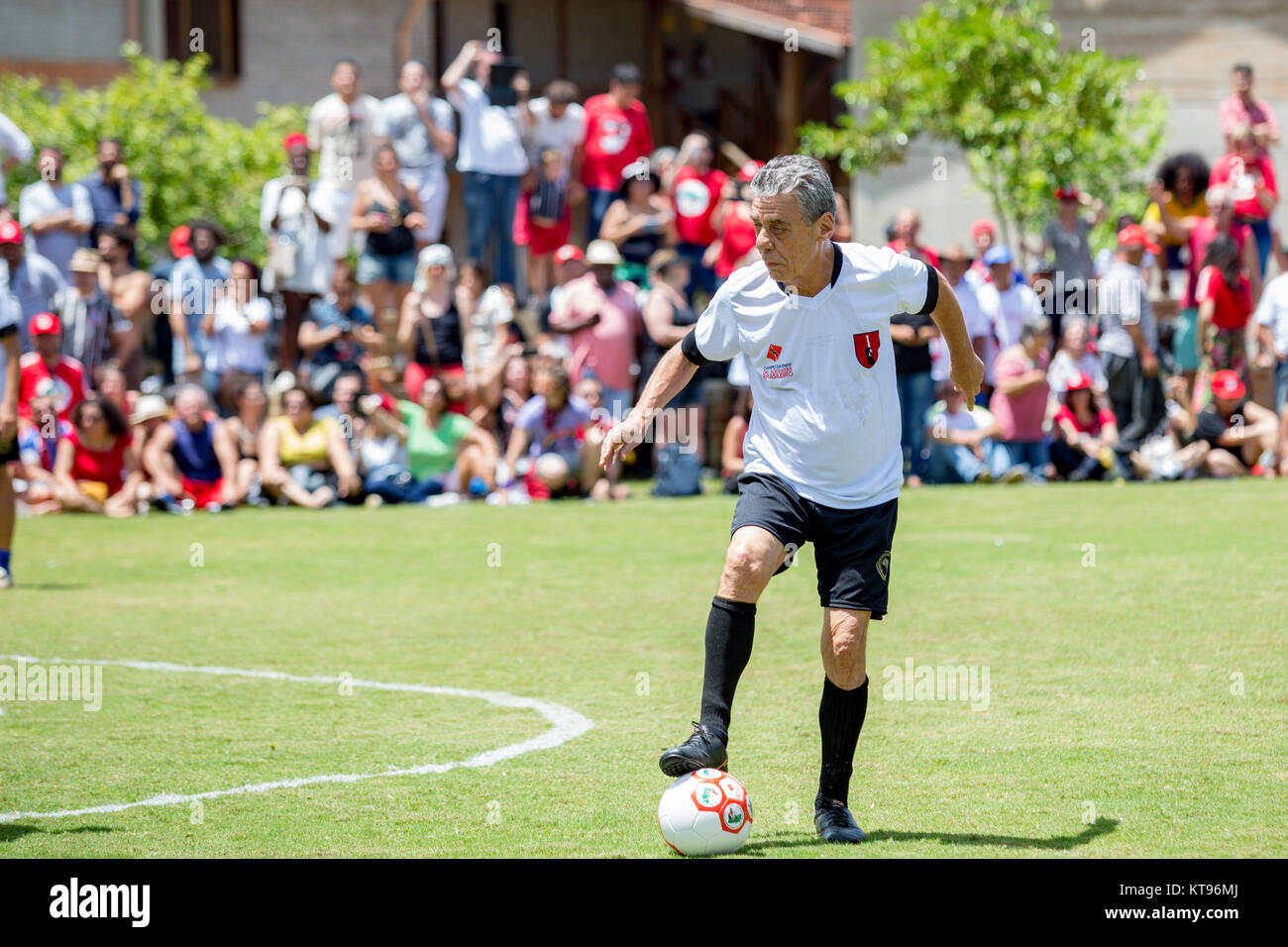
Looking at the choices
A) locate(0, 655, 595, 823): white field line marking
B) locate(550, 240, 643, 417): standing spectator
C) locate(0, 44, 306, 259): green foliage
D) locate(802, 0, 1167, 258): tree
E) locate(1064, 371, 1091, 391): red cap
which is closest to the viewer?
locate(0, 655, 595, 823): white field line marking

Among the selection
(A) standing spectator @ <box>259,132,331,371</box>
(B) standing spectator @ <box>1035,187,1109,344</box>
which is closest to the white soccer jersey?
(A) standing spectator @ <box>259,132,331,371</box>

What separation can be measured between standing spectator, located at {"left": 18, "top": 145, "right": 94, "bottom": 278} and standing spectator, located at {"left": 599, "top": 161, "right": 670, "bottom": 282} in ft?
17.4

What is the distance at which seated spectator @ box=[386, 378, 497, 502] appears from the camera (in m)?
16.8

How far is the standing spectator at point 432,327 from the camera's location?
17.4 metres

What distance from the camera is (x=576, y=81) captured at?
34.2m

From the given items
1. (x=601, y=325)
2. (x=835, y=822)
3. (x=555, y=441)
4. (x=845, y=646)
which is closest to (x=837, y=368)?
(x=845, y=646)

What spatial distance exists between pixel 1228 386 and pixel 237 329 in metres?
9.56

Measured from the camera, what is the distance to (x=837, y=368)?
5.93 m

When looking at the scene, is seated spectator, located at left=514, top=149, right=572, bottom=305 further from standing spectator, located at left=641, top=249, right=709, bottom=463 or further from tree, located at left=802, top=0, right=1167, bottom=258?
tree, located at left=802, top=0, right=1167, bottom=258

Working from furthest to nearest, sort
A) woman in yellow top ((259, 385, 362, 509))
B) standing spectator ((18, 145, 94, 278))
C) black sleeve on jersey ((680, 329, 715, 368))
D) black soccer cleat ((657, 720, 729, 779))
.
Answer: standing spectator ((18, 145, 94, 278)) → woman in yellow top ((259, 385, 362, 509)) → black sleeve on jersey ((680, 329, 715, 368)) → black soccer cleat ((657, 720, 729, 779))

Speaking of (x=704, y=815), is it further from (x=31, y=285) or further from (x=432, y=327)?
(x=31, y=285)

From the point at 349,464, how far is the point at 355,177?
16.7 ft
